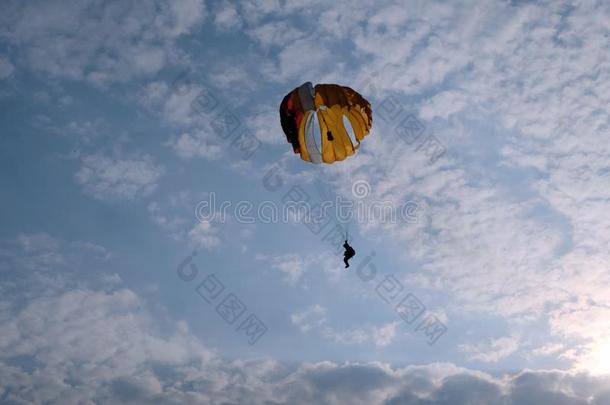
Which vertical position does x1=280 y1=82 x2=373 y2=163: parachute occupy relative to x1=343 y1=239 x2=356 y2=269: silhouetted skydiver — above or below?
above

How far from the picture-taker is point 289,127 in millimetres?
28719

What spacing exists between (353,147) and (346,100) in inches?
93.8

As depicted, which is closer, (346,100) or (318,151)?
(346,100)

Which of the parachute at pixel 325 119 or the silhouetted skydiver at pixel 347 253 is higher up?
the parachute at pixel 325 119

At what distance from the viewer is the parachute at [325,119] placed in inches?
1086

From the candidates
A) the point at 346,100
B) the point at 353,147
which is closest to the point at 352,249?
the point at 353,147

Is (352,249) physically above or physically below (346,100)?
below

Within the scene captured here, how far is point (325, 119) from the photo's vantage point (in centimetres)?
2850

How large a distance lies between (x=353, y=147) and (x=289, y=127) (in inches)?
122

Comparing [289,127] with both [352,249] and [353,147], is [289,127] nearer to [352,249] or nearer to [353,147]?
[353,147]

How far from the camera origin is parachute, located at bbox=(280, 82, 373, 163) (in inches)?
1086

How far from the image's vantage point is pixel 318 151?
2927 cm

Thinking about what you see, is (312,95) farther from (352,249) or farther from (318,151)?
(352,249)

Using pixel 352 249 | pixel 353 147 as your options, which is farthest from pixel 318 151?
pixel 352 249
